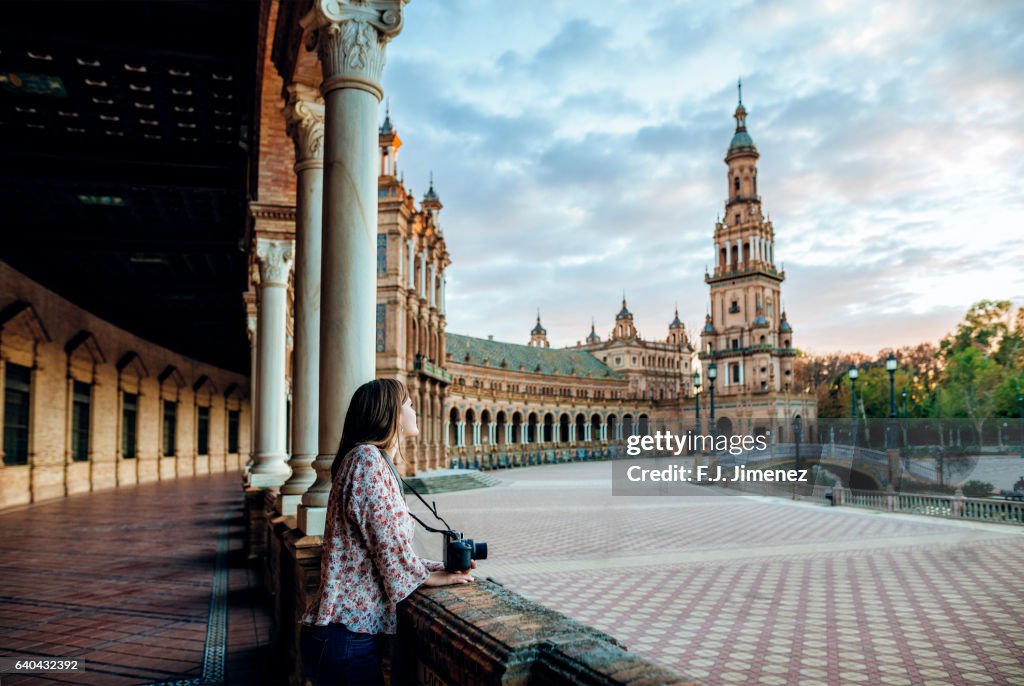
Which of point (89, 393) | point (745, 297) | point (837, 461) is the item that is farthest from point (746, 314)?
point (89, 393)

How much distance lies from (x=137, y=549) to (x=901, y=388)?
288 feet

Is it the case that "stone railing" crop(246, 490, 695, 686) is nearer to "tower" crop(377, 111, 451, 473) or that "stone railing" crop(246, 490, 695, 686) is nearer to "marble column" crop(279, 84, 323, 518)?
"marble column" crop(279, 84, 323, 518)

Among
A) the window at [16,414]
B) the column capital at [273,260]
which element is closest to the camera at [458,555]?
the column capital at [273,260]

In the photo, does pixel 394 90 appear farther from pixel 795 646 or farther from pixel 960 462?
pixel 795 646

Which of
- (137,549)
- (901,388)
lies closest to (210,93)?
(137,549)

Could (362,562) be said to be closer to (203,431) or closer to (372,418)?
(372,418)

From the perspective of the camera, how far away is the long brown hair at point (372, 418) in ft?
9.69

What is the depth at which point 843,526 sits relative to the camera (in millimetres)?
17391

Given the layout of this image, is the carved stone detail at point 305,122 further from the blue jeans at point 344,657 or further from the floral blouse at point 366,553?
the blue jeans at point 344,657

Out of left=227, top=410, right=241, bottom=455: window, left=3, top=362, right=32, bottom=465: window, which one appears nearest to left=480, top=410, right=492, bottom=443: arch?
left=227, top=410, right=241, bottom=455: window

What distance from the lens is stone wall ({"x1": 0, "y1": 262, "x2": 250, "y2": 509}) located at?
60.7 ft

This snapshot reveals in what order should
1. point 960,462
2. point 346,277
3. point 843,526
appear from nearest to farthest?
point 346,277 → point 843,526 → point 960,462

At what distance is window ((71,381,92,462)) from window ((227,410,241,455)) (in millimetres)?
18950

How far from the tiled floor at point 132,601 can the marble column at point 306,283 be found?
60.6 inches
